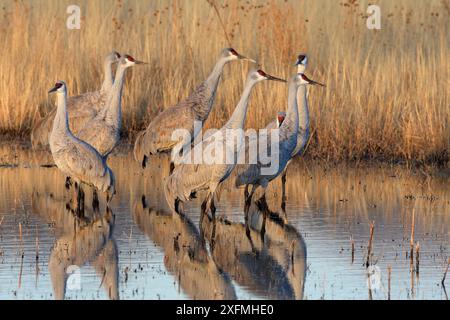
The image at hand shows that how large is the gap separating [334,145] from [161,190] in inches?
90.5

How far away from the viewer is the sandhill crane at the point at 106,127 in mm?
11320

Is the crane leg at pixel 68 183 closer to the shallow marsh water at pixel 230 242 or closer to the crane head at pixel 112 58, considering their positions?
the shallow marsh water at pixel 230 242

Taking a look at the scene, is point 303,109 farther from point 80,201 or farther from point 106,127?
point 80,201

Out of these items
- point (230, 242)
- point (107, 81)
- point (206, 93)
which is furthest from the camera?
point (107, 81)

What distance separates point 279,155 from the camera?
1001 centimetres

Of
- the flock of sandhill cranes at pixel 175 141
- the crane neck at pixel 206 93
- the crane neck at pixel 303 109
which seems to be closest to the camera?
the flock of sandhill cranes at pixel 175 141

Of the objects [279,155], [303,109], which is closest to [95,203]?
[279,155]

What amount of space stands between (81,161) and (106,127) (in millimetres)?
1193

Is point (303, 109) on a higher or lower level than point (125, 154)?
higher

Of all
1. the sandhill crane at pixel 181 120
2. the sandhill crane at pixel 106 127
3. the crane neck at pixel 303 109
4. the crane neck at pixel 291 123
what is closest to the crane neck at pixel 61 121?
the sandhill crane at pixel 106 127

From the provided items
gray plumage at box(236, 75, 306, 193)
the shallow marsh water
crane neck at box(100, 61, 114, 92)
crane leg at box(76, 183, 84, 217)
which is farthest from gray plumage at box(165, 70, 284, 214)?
crane neck at box(100, 61, 114, 92)
